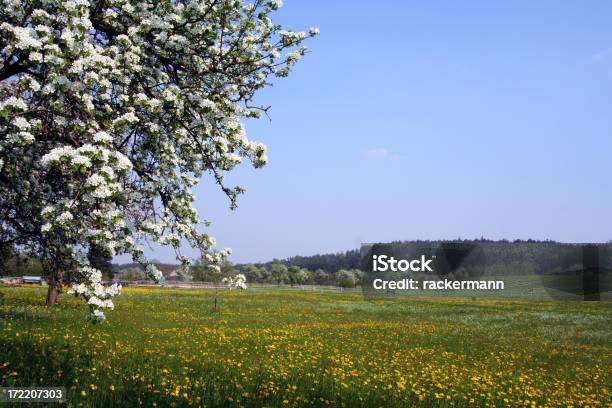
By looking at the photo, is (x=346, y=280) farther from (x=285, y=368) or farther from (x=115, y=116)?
(x=115, y=116)

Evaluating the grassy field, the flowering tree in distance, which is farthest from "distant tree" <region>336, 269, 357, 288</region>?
the flowering tree in distance

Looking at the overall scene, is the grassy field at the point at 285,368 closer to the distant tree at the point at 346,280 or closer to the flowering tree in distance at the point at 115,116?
the flowering tree in distance at the point at 115,116

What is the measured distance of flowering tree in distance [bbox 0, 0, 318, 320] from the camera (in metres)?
7.70

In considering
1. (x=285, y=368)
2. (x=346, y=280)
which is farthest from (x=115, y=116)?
(x=346, y=280)

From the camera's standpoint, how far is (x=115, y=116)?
8836 mm

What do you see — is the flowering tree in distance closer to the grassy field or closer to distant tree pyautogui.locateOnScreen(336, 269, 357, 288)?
the grassy field

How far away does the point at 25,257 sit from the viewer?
12828 mm

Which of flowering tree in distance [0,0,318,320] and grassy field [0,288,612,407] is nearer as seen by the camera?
flowering tree in distance [0,0,318,320]

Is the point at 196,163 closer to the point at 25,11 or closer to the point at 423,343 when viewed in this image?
the point at 25,11

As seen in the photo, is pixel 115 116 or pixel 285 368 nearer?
pixel 115 116

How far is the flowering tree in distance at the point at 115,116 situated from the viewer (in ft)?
25.2

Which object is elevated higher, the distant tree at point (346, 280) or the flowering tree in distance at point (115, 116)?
the flowering tree in distance at point (115, 116)

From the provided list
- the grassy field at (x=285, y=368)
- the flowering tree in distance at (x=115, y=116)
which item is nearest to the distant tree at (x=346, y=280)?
the grassy field at (x=285, y=368)

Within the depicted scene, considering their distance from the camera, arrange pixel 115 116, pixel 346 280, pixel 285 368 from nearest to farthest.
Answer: pixel 115 116, pixel 285 368, pixel 346 280
